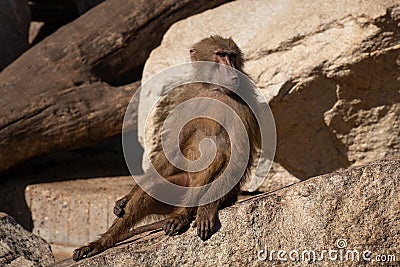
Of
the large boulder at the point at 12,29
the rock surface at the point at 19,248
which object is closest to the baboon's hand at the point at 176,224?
the rock surface at the point at 19,248

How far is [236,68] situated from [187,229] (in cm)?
114

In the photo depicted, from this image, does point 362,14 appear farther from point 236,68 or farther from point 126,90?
point 126,90

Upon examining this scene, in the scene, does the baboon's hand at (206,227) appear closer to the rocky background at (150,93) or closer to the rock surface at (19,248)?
the rocky background at (150,93)

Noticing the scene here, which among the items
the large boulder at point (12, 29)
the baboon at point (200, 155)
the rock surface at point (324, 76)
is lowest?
the baboon at point (200, 155)

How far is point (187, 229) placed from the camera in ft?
14.6

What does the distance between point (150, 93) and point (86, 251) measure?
236 centimetres

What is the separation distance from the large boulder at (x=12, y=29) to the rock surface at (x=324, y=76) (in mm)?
1853

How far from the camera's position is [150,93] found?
6754mm

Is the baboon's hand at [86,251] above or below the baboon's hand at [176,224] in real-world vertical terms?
below

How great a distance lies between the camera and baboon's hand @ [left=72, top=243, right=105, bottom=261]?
4590mm

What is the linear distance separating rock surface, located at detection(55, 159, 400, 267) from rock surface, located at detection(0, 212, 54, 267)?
72 cm

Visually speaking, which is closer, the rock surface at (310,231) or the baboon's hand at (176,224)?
the rock surface at (310,231)

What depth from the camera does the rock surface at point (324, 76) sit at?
6.07 meters

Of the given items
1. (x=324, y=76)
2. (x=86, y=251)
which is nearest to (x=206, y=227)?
(x=86, y=251)
